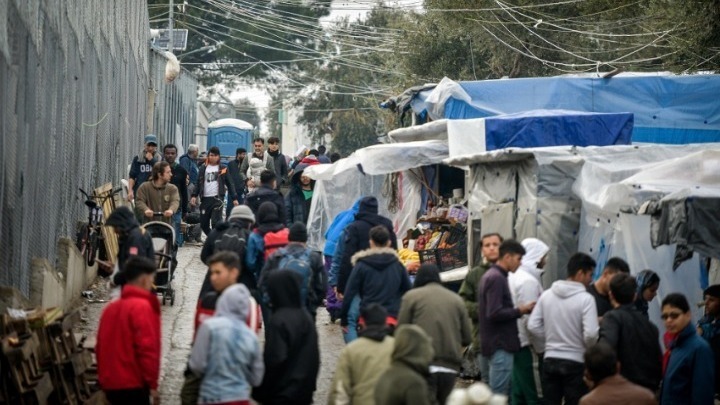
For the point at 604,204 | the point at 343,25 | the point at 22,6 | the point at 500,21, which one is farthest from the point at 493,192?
the point at 343,25

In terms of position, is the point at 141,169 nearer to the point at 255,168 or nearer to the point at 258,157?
the point at 255,168

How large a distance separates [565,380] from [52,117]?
712cm

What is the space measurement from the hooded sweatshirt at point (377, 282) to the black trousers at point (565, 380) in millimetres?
1707

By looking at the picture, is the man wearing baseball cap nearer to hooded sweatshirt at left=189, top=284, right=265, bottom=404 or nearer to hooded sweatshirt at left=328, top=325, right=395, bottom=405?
hooded sweatshirt at left=189, top=284, right=265, bottom=404

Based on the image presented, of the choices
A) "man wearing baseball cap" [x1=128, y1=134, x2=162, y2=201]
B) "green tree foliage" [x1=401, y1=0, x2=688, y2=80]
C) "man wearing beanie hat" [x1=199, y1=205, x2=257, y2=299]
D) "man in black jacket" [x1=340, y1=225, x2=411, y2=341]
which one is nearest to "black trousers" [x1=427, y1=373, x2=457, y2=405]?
"man in black jacket" [x1=340, y1=225, x2=411, y2=341]

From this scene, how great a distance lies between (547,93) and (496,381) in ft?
46.7

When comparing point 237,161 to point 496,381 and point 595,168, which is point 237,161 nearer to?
point 595,168

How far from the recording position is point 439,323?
10727 millimetres

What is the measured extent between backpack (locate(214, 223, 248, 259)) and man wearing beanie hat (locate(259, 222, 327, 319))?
921mm

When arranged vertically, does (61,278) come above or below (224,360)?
below

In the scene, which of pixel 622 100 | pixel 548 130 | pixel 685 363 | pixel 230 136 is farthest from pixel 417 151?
pixel 230 136

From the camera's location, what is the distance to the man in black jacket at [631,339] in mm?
10508

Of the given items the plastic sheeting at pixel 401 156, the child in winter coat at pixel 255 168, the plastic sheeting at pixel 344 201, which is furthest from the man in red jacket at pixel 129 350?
the child in winter coat at pixel 255 168

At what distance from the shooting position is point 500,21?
3741cm
